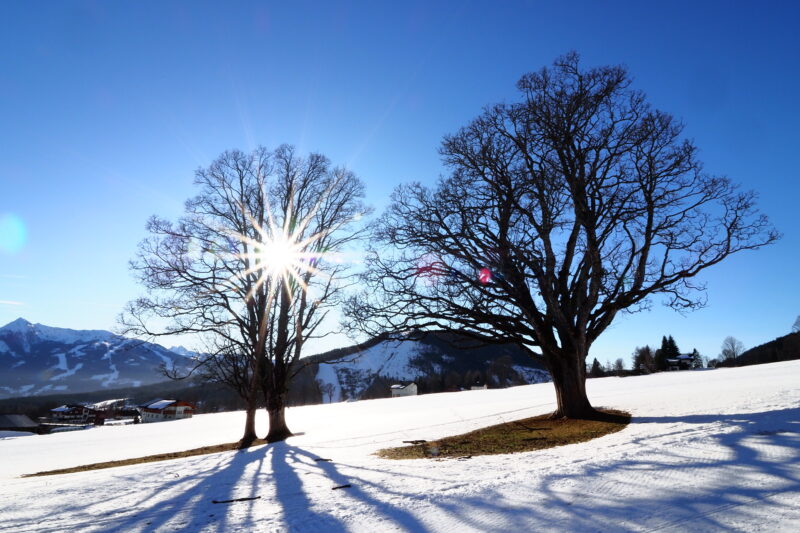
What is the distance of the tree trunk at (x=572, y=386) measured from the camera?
558 inches

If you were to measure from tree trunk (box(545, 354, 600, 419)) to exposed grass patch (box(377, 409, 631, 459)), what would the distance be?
50 cm

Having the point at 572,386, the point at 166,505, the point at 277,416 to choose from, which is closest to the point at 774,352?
the point at 572,386

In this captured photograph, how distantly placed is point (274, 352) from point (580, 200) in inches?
548

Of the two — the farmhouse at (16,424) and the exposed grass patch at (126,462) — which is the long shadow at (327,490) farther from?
the farmhouse at (16,424)

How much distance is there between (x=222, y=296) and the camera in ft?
61.3

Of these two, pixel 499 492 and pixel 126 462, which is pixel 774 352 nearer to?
pixel 126 462

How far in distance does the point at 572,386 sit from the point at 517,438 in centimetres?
388

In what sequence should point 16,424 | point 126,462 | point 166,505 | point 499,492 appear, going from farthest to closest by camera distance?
point 16,424
point 126,462
point 166,505
point 499,492

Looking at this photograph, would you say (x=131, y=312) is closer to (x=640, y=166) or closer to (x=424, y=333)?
(x=424, y=333)

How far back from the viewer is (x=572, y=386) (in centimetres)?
1435

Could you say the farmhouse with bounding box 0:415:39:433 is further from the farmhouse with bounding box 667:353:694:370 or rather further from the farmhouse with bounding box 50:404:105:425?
the farmhouse with bounding box 667:353:694:370

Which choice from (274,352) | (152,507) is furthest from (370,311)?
(152,507)

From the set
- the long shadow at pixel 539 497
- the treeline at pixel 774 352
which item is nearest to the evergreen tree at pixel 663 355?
the treeline at pixel 774 352

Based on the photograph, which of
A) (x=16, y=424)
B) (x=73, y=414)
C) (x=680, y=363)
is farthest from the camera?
(x=73, y=414)
